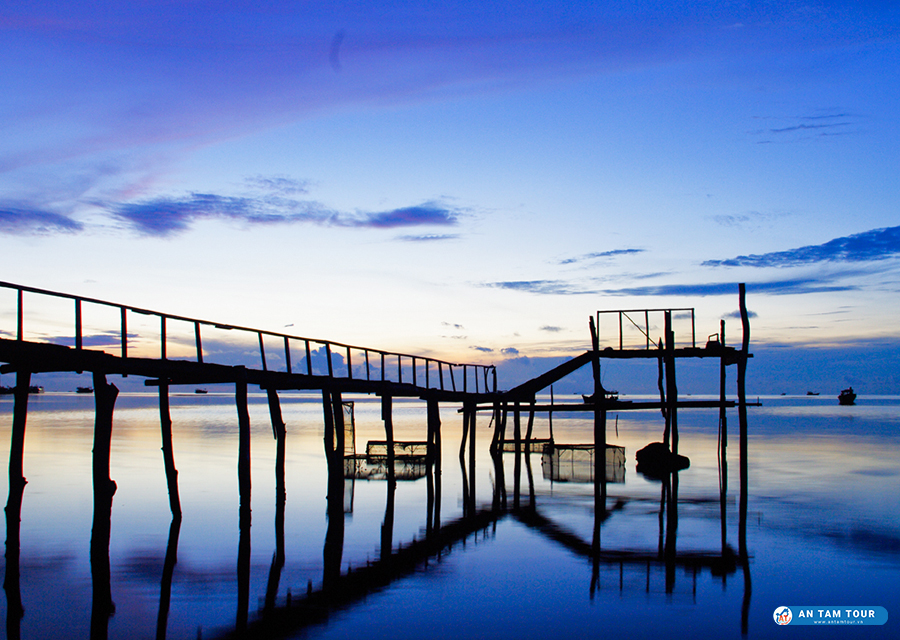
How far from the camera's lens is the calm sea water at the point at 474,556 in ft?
Answer: 38.3

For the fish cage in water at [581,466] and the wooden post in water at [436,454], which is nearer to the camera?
the wooden post in water at [436,454]

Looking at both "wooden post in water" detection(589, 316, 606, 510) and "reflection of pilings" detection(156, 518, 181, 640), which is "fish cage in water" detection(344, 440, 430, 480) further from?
"reflection of pilings" detection(156, 518, 181, 640)

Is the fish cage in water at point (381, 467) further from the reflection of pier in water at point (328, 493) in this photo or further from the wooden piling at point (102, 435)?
the wooden piling at point (102, 435)

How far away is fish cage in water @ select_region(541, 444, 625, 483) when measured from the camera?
28.9 meters

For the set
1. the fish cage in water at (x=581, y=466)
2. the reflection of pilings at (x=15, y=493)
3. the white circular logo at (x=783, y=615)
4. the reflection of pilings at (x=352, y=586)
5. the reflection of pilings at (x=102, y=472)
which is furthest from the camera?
the fish cage in water at (x=581, y=466)

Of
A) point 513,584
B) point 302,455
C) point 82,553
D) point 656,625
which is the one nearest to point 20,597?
point 82,553

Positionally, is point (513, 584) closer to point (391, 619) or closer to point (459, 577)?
point (459, 577)

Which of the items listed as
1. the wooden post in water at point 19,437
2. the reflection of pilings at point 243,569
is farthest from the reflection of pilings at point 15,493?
the reflection of pilings at point 243,569

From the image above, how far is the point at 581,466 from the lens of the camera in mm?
31781

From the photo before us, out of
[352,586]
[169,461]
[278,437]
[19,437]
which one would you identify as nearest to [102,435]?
[19,437]

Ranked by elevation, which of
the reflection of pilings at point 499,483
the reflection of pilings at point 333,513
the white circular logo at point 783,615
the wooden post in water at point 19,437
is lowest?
the reflection of pilings at point 499,483

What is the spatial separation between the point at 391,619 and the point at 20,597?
247 inches

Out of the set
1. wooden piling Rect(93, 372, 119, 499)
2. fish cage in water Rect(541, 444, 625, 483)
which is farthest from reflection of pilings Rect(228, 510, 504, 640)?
fish cage in water Rect(541, 444, 625, 483)

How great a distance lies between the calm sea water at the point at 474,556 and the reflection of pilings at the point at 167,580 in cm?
5
